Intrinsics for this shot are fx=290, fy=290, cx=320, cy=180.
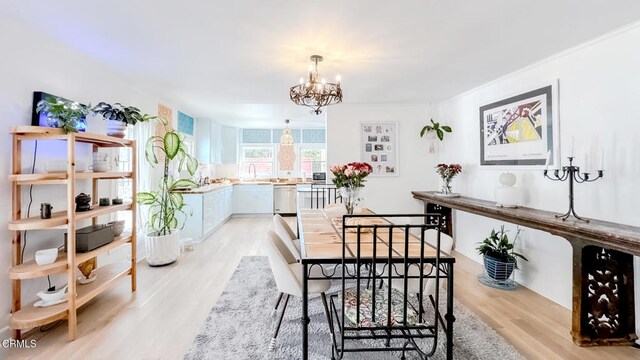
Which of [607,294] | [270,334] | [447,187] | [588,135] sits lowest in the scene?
[270,334]

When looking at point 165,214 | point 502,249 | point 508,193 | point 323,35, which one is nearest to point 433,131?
point 508,193

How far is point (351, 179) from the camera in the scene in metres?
2.67

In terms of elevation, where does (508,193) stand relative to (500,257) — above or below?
above

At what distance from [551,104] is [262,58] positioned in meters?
2.76

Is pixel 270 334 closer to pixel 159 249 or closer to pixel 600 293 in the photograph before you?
pixel 159 249

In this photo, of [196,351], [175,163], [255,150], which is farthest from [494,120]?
[255,150]

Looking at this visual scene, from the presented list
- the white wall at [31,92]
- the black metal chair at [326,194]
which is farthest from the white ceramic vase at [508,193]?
the white wall at [31,92]

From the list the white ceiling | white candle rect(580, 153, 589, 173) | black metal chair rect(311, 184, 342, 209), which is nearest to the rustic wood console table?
white candle rect(580, 153, 589, 173)

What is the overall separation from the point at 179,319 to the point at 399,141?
12.3 feet

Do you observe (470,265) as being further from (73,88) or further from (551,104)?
(73,88)

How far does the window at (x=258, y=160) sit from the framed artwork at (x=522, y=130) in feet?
17.4

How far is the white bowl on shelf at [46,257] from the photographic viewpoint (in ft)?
6.81

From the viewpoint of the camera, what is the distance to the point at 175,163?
499cm

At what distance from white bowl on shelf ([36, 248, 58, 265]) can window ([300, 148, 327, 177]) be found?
5939mm
